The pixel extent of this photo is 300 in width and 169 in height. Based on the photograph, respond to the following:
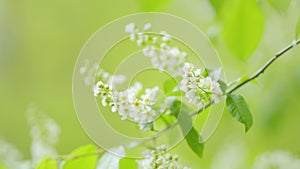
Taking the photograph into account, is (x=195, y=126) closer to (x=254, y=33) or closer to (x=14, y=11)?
(x=254, y=33)

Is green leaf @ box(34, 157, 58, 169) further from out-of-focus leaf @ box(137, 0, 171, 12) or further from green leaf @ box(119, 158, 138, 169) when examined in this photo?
out-of-focus leaf @ box(137, 0, 171, 12)

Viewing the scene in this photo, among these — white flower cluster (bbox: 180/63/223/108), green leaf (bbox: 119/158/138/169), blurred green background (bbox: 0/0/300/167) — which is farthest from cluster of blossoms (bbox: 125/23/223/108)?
blurred green background (bbox: 0/0/300/167)

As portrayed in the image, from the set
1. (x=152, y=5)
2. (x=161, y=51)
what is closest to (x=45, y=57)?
(x=152, y=5)

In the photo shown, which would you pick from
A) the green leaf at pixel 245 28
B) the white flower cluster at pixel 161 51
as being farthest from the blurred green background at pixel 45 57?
the white flower cluster at pixel 161 51

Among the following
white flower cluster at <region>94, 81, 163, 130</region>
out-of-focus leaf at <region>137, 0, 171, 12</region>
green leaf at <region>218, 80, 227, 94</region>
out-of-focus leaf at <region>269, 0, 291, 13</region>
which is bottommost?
green leaf at <region>218, 80, 227, 94</region>

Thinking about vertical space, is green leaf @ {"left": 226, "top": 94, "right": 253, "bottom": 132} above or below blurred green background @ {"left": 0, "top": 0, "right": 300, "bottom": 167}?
below

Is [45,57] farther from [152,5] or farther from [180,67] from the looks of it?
[180,67]
